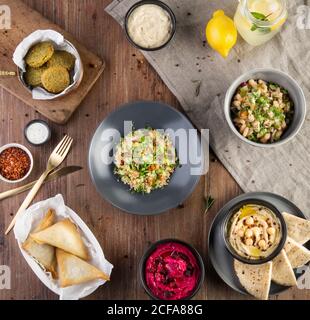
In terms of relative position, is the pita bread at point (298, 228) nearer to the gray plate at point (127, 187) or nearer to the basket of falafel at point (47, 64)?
the gray plate at point (127, 187)

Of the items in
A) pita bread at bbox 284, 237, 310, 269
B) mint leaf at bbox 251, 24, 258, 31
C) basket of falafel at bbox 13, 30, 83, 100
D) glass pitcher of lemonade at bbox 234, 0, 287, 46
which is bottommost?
pita bread at bbox 284, 237, 310, 269

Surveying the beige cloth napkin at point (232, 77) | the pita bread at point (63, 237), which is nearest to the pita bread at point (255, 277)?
the beige cloth napkin at point (232, 77)

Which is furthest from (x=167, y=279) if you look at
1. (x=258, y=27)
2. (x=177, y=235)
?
(x=258, y=27)

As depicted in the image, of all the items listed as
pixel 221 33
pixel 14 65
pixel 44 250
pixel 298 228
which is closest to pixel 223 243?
pixel 298 228

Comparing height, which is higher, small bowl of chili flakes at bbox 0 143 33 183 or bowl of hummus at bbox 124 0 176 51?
bowl of hummus at bbox 124 0 176 51

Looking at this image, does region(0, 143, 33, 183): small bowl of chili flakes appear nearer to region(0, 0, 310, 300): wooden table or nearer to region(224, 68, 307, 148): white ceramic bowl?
region(0, 0, 310, 300): wooden table

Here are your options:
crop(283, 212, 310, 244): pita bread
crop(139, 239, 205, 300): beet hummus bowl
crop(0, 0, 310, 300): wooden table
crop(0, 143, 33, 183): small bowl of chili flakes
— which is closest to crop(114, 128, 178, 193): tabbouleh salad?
crop(0, 0, 310, 300): wooden table

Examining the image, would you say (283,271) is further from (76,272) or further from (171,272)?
(76,272)
